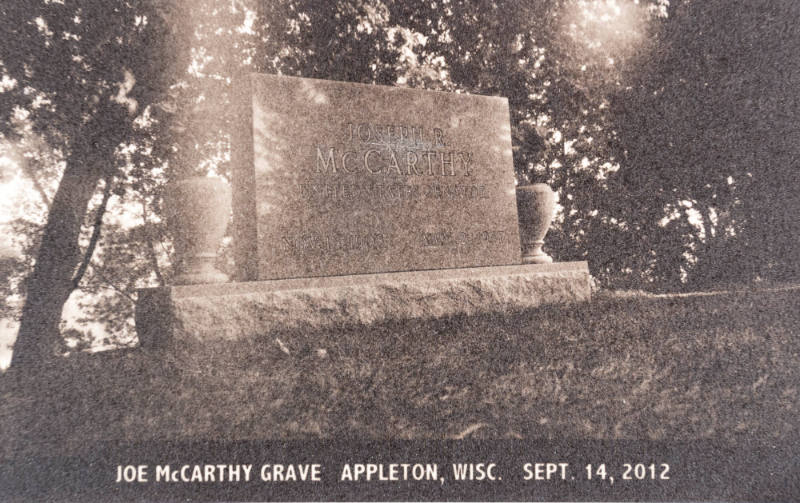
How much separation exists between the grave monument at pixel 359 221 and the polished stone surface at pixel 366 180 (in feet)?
0.04

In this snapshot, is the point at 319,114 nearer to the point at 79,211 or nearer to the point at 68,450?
the point at 68,450

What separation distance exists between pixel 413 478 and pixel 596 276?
247 inches

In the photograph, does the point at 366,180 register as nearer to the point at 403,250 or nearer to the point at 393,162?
the point at 393,162

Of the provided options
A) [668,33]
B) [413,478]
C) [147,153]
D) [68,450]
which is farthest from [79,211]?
[668,33]

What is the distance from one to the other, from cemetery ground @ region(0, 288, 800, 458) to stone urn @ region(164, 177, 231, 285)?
726mm

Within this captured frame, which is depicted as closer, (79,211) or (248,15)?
(79,211)

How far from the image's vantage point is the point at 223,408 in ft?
8.25

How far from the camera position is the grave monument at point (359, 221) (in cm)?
352

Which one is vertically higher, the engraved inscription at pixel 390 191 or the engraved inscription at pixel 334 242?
the engraved inscription at pixel 390 191

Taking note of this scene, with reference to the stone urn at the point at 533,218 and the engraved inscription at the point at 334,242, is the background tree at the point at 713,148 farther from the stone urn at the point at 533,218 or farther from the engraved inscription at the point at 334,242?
the engraved inscription at the point at 334,242

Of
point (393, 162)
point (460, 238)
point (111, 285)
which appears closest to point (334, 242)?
point (393, 162)

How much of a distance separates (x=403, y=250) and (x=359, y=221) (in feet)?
1.63

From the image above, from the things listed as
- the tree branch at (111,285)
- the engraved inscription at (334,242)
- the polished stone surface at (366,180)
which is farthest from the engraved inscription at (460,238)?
the tree branch at (111,285)

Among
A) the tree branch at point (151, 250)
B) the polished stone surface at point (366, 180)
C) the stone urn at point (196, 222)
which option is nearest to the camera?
the stone urn at point (196, 222)
